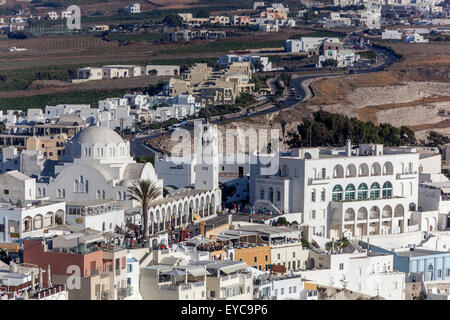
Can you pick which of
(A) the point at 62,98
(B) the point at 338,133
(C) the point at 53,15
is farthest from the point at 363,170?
(C) the point at 53,15

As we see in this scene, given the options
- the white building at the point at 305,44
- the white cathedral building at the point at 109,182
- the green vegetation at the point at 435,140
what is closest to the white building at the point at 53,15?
the white building at the point at 305,44

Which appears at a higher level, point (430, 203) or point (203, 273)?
point (203, 273)

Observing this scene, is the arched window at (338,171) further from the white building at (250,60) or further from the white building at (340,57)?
the white building at (340,57)

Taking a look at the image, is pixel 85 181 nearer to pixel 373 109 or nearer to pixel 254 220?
pixel 254 220

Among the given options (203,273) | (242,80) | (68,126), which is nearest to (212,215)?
(203,273)

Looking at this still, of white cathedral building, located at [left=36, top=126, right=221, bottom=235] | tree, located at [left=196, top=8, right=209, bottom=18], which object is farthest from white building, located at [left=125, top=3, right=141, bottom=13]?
white cathedral building, located at [left=36, top=126, right=221, bottom=235]

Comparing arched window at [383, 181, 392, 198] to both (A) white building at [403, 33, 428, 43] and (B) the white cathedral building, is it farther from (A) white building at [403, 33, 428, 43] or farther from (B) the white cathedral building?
(A) white building at [403, 33, 428, 43]

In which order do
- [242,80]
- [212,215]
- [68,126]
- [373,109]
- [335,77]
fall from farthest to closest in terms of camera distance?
[335,77]
[373,109]
[242,80]
[68,126]
[212,215]
